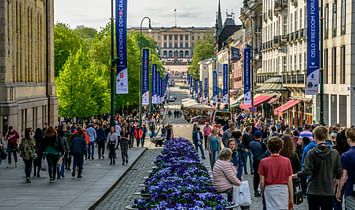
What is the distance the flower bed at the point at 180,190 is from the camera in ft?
30.1

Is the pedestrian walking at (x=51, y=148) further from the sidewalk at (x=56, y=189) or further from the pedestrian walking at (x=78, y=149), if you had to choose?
the pedestrian walking at (x=78, y=149)

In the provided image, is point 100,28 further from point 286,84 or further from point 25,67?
Result: point 25,67

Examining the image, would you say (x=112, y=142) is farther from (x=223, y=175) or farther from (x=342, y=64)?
(x=342, y=64)

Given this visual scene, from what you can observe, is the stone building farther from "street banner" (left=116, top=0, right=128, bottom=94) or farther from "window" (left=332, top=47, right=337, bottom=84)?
"window" (left=332, top=47, right=337, bottom=84)

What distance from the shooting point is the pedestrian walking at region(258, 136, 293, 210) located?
9.23 meters

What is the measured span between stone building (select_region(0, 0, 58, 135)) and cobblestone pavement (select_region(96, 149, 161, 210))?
7826 millimetres

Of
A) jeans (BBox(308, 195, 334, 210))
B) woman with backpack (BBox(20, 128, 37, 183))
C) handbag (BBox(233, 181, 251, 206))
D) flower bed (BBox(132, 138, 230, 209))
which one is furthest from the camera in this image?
woman with backpack (BBox(20, 128, 37, 183))

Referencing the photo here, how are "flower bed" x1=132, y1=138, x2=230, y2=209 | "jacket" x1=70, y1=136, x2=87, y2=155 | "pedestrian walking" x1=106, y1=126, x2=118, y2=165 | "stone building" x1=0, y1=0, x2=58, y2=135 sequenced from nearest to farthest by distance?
"flower bed" x1=132, y1=138, x2=230, y2=209 → "jacket" x1=70, y1=136, x2=87, y2=155 → "pedestrian walking" x1=106, y1=126, x2=118, y2=165 → "stone building" x1=0, y1=0, x2=58, y2=135

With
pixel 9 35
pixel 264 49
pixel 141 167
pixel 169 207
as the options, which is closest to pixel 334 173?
pixel 169 207

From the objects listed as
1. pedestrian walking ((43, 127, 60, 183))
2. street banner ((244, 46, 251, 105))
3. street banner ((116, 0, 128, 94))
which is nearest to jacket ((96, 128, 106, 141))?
street banner ((116, 0, 128, 94))

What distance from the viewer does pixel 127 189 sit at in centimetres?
1778

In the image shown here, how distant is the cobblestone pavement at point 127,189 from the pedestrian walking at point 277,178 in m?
5.75

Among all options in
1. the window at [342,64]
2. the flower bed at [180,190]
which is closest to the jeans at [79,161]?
the flower bed at [180,190]

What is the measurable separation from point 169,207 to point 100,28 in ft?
248
